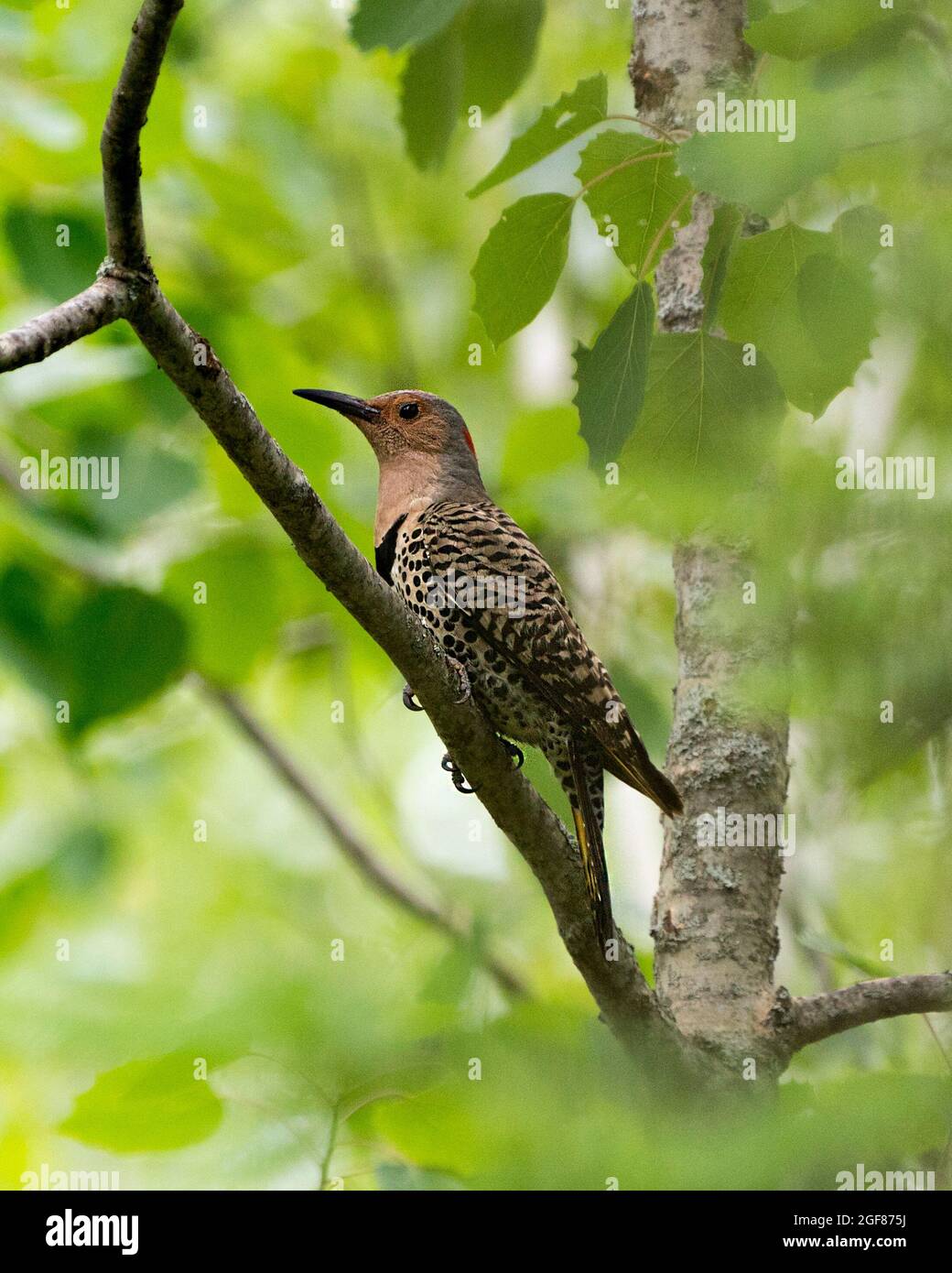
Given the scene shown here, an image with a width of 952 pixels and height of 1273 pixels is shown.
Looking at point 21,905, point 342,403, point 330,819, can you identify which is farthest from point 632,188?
point 21,905

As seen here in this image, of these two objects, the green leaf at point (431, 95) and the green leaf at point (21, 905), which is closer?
the green leaf at point (431, 95)

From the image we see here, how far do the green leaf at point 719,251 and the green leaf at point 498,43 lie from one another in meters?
1.26

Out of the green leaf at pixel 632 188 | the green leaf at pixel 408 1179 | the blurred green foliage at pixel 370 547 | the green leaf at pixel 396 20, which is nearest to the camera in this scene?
the blurred green foliage at pixel 370 547

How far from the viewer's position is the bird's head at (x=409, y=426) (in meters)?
4.71

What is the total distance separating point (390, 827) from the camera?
6109mm

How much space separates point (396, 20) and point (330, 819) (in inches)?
141

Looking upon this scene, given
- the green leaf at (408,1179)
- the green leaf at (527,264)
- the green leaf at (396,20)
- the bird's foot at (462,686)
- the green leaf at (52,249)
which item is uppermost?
the green leaf at (52,249)

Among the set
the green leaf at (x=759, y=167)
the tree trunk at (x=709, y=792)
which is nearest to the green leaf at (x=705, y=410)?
the green leaf at (x=759, y=167)

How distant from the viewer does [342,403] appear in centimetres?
446

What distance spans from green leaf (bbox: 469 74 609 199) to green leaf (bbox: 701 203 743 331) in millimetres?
307

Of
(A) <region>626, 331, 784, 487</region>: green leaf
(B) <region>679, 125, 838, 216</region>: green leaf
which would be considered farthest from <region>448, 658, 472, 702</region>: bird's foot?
(B) <region>679, 125, 838, 216</region>: green leaf

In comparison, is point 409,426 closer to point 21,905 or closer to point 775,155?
point 21,905

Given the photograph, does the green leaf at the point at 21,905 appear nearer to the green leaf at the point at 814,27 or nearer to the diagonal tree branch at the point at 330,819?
the diagonal tree branch at the point at 330,819

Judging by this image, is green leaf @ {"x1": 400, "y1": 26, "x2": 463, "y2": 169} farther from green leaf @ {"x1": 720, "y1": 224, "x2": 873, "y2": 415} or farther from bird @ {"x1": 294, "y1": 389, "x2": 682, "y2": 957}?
green leaf @ {"x1": 720, "y1": 224, "x2": 873, "y2": 415}
